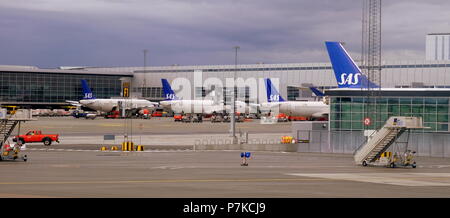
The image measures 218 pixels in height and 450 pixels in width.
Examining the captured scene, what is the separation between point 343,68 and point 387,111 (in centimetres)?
1275

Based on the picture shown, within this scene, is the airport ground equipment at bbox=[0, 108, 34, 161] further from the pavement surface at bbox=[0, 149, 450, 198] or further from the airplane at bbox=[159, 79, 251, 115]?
the airplane at bbox=[159, 79, 251, 115]

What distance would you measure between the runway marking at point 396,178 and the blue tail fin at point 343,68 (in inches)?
1618

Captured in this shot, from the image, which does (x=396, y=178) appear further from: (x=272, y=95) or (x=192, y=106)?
(x=192, y=106)

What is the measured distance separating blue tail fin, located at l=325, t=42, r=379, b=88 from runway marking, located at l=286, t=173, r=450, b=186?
41.1 metres

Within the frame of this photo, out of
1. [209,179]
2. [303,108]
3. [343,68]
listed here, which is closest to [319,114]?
[303,108]

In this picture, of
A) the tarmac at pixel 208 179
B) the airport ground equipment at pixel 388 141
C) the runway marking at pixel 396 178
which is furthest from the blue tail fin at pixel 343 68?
the runway marking at pixel 396 178

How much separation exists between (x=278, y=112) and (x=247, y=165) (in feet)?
350

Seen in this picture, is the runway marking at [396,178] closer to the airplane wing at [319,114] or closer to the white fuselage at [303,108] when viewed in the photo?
the airplane wing at [319,114]

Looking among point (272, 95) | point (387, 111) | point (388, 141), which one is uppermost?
point (272, 95)

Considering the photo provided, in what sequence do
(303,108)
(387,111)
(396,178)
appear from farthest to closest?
(303,108)
(387,111)
(396,178)

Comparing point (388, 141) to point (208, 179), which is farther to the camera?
point (388, 141)

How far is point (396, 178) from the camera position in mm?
43594

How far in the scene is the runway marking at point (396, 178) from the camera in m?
40.5
